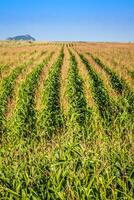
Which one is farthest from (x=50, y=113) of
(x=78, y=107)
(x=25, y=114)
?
(x=78, y=107)

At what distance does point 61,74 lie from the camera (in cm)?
2286

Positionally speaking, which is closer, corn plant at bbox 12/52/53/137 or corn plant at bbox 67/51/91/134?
corn plant at bbox 12/52/53/137

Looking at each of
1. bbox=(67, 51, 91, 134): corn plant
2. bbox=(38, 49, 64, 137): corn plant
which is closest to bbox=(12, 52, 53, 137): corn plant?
bbox=(38, 49, 64, 137): corn plant

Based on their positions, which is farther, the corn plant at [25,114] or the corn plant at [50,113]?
the corn plant at [50,113]

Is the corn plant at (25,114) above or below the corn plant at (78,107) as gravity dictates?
below

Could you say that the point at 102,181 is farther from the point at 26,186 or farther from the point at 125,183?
the point at 26,186

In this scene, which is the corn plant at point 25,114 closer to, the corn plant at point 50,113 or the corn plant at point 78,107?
the corn plant at point 50,113

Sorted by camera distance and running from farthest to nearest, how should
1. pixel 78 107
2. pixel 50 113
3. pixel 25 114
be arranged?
1. pixel 78 107
2. pixel 25 114
3. pixel 50 113

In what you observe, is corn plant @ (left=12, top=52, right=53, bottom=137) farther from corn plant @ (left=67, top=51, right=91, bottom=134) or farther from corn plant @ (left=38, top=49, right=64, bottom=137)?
corn plant @ (left=67, top=51, right=91, bottom=134)

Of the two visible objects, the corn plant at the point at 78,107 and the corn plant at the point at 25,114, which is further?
the corn plant at the point at 78,107

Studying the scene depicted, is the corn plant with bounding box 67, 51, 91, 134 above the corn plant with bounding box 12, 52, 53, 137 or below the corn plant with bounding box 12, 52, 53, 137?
above

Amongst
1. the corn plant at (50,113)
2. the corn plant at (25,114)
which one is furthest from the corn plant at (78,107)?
the corn plant at (25,114)

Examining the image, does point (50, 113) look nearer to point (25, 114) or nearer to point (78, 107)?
point (25, 114)

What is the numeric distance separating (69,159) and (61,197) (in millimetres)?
808
